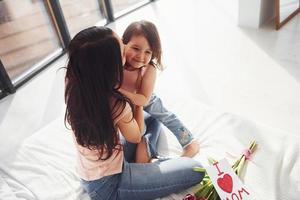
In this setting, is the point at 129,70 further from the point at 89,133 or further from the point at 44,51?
the point at 44,51

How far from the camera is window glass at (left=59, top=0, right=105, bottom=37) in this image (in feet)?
9.19

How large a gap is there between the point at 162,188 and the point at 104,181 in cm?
21

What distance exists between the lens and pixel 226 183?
1.07 meters

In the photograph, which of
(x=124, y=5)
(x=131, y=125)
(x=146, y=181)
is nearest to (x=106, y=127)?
(x=131, y=125)

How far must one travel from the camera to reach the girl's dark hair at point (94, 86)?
79cm

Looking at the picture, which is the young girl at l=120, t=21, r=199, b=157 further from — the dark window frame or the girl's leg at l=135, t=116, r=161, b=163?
the dark window frame

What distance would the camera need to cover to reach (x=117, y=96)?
34.8 inches

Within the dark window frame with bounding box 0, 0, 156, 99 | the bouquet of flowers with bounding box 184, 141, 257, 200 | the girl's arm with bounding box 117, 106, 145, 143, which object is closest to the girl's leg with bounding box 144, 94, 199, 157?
the bouquet of flowers with bounding box 184, 141, 257, 200

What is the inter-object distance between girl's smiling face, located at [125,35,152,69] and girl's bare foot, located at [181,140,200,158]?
0.42m

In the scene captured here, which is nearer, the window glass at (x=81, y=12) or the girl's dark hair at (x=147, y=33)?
the girl's dark hair at (x=147, y=33)

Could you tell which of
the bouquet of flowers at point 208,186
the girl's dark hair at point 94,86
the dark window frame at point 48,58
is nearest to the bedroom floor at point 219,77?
the dark window frame at point 48,58

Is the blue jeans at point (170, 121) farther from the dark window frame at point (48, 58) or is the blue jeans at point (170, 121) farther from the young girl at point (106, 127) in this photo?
the dark window frame at point (48, 58)

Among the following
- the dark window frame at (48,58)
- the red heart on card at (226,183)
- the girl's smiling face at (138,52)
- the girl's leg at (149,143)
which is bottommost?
the red heart on card at (226,183)

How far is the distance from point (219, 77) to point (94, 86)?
1238 millimetres
